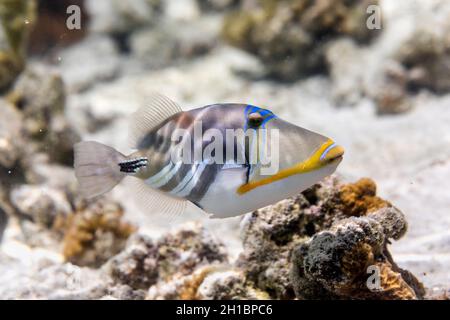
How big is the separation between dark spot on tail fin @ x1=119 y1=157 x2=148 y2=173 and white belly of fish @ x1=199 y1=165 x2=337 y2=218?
387mm

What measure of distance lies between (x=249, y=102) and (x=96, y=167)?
17.8 feet

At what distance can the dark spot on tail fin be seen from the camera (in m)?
2.27

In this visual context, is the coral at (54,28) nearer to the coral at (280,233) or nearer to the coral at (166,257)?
the coral at (166,257)

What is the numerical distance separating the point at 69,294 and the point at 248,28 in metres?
6.67

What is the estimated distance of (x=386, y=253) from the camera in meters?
2.71

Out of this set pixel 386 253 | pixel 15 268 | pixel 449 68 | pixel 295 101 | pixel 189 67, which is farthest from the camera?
pixel 189 67

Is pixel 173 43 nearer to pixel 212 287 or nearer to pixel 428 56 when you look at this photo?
pixel 428 56

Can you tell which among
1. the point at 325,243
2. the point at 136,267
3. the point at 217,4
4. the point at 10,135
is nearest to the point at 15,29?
the point at 10,135

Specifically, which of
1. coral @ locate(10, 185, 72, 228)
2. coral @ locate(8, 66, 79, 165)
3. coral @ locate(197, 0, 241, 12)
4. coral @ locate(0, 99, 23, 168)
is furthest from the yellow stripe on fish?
coral @ locate(197, 0, 241, 12)

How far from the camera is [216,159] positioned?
2.06 m

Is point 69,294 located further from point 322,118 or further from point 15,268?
point 322,118

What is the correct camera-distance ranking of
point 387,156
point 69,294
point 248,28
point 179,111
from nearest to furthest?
point 179,111
point 69,294
point 387,156
point 248,28

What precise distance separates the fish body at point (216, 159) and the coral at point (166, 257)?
1270 mm

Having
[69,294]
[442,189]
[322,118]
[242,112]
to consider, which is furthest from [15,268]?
[322,118]
